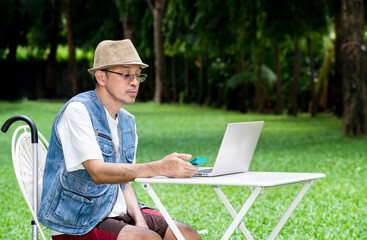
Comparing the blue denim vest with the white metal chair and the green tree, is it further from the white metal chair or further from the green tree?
the green tree

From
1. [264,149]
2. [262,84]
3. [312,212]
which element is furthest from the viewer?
[262,84]

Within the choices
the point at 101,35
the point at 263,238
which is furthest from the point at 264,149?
the point at 101,35

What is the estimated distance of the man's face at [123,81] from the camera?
353cm

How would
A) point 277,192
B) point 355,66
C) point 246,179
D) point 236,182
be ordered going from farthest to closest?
point 355,66 → point 277,192 → point 246,179 → point 236,182

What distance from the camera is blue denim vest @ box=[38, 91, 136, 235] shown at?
339 cm

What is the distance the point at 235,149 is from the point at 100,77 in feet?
2.72

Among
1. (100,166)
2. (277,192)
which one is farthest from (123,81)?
(277,192)

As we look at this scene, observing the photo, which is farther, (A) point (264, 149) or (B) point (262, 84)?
(B) point (262, 84)

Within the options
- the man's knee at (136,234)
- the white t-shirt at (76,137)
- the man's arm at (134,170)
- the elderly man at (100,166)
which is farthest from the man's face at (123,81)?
the man's knee at (136,234)

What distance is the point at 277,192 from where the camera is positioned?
334 inches

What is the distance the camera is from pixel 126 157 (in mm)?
3686

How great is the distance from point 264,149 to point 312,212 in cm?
663

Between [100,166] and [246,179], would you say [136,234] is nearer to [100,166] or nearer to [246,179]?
[100,166]

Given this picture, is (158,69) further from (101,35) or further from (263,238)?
(263,238)
